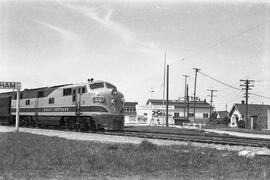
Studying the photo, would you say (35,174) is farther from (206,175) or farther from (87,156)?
(206,175)

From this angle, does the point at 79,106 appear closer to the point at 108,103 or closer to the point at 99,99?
the point at 99,99

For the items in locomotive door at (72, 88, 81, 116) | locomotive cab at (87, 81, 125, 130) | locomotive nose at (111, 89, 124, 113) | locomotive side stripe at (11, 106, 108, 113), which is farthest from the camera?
locomotive door at (72, 88, 81, 116)

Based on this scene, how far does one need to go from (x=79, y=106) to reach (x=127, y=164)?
17.8 meters

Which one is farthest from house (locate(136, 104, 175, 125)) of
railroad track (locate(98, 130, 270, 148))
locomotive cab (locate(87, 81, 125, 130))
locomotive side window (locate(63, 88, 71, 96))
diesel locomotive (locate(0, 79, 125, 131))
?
railroad track (locate(98, 130, 270, 148))

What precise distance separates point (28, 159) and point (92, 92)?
15.7 m

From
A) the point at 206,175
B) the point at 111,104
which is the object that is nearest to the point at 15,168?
the point at 206,175

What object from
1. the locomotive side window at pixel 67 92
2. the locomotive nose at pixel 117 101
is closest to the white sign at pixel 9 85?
the locomotive nose at pixel 117 101

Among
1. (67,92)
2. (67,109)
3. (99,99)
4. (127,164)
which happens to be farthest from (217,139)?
(127,164)

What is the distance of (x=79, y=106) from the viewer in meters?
29.0

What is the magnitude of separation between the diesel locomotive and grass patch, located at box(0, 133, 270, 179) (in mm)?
12504

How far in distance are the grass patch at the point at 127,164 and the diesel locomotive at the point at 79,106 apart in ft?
41.0

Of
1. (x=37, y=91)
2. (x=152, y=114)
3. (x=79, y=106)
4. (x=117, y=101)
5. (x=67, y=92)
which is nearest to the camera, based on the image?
Answer: (x=117, y=101)

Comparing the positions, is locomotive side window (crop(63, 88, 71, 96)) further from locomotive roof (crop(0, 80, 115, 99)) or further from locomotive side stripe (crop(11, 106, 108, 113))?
locomotive side stripe (crop(11, 106, 108, 113))

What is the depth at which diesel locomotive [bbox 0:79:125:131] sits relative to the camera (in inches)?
1083
